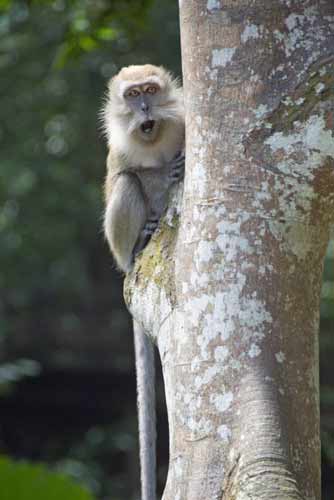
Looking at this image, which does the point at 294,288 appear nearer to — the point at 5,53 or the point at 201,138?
the point at 201,138

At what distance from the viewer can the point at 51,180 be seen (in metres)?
11.3

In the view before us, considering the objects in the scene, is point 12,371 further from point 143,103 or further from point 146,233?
point 143,103

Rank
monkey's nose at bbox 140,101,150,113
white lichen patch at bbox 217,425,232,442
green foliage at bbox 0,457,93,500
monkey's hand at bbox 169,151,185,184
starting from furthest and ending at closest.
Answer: monkey's nose at bbox 140,101,150,113 → monkey's hand at bbox 169,151,185,184 → white lichen patch at bbox 217,425,232,442 → green foliage at bbox 0,457,93,500

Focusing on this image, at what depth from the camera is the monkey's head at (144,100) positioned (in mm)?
5027

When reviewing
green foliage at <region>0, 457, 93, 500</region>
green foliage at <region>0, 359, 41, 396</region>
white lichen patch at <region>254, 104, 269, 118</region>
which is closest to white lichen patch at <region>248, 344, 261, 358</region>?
white lichen patch at <region>254, 104, 269, 118</region>

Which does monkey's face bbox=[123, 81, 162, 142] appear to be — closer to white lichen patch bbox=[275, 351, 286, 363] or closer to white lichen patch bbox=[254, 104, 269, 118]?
white lichen patch bbox=[254, 104, 269, 118]

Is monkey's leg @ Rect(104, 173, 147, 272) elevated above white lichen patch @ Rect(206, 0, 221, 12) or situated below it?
below

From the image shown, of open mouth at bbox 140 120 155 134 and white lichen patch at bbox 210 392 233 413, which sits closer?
white lichen patch at bbox 210 392 233 413

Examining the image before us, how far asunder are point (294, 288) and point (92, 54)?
861 cm

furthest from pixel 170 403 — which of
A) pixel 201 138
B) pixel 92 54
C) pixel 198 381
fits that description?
pixel 92 54

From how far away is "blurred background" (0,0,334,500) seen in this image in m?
11.0

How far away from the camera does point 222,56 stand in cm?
304

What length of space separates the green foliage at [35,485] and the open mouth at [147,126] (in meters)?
4.12

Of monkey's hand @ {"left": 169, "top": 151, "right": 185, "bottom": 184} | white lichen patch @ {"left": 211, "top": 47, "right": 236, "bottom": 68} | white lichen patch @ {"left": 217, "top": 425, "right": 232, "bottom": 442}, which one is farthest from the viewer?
monkey's hand @ {"left": 169, "top": 151, "right": 185, "bottom": 184}
